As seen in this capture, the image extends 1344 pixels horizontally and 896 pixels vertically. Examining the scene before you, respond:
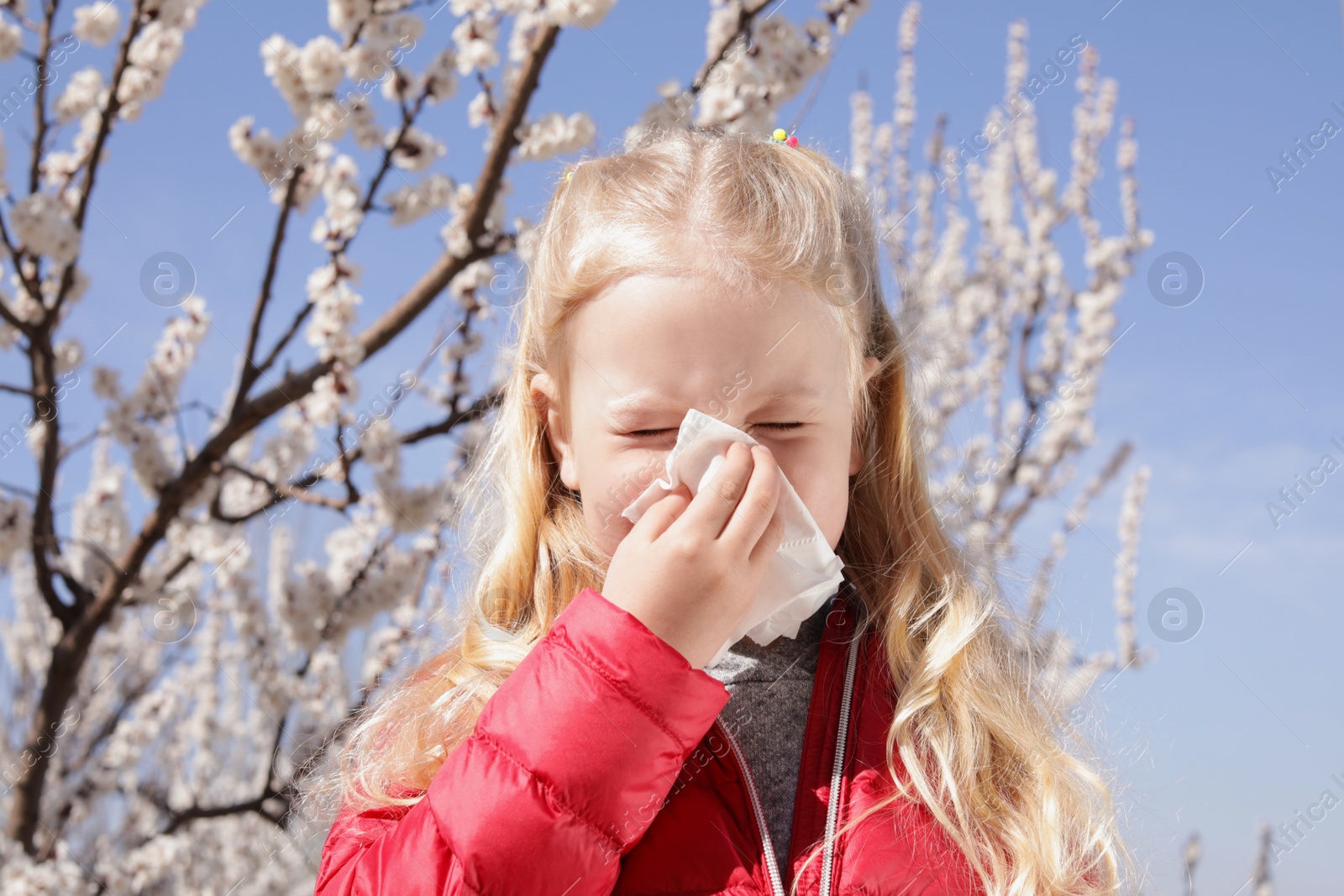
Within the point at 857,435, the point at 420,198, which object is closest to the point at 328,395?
the point at 420,198

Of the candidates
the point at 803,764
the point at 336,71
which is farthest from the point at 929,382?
the point at 336,71

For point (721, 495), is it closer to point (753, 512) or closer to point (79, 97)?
point (753, 512)

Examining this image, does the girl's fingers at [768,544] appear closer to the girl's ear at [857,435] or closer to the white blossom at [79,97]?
the girl's ear at [857,435]

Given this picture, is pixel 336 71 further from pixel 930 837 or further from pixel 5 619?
pixel 5 619

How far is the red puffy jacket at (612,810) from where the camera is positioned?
40.2 inches

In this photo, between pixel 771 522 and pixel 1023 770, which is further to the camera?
pixel 1023 770

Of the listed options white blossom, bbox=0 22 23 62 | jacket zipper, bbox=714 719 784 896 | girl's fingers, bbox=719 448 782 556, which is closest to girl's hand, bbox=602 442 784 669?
girl's fingers, bbox=719 448 782 556

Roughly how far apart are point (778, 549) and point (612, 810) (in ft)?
1.34

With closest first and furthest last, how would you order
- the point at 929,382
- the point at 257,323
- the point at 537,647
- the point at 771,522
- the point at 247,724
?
the point at 537,647 < the point at 771,522 < the point at 929,382 < the point at 257,323 < the point at 247,724

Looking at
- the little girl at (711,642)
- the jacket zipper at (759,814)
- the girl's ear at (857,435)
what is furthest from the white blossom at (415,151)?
the jacket zipper at (759,814)

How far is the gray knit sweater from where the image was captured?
129 centimetres

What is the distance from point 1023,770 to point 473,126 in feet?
9.74

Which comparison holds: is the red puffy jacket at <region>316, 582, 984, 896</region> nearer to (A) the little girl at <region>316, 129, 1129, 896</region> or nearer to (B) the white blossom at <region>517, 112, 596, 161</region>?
(A) the little girl at <region>316, 129, 1129, 896</region>

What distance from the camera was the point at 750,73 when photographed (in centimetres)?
339
